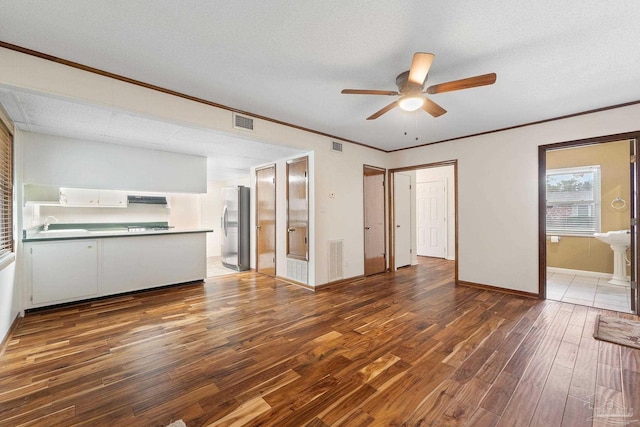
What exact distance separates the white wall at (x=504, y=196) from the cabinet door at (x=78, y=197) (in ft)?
20.9

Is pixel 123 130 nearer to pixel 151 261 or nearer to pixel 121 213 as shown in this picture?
pixel 151 261

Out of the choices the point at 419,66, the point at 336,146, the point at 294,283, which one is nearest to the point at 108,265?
the point at 294,283

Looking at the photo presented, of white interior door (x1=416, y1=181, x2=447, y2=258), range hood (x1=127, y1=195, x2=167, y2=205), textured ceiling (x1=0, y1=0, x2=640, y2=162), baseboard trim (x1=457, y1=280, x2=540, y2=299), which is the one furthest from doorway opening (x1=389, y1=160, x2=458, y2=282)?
range hood (x1=127, y1=195, x2=167, y2=205)

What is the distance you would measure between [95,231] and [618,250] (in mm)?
8984

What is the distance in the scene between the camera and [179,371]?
83.9 inches

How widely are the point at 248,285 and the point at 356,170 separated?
2.91 metres

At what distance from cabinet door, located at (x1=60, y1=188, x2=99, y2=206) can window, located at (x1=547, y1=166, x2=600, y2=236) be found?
343 inches

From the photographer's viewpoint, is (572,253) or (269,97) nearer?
(269,97)

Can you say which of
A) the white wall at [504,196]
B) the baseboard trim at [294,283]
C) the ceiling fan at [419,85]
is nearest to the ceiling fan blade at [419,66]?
the ceiling fan at [419,85]

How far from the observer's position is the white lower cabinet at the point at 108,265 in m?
3.41

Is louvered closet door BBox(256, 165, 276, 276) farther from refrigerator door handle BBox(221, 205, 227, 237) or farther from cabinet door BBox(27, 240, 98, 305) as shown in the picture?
cabinet door BBox(27, 240, 98, 305)

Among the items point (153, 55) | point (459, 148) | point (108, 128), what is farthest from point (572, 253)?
point (108, 128)

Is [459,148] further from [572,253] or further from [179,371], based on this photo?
[179,371]

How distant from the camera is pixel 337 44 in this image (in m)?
2.14
